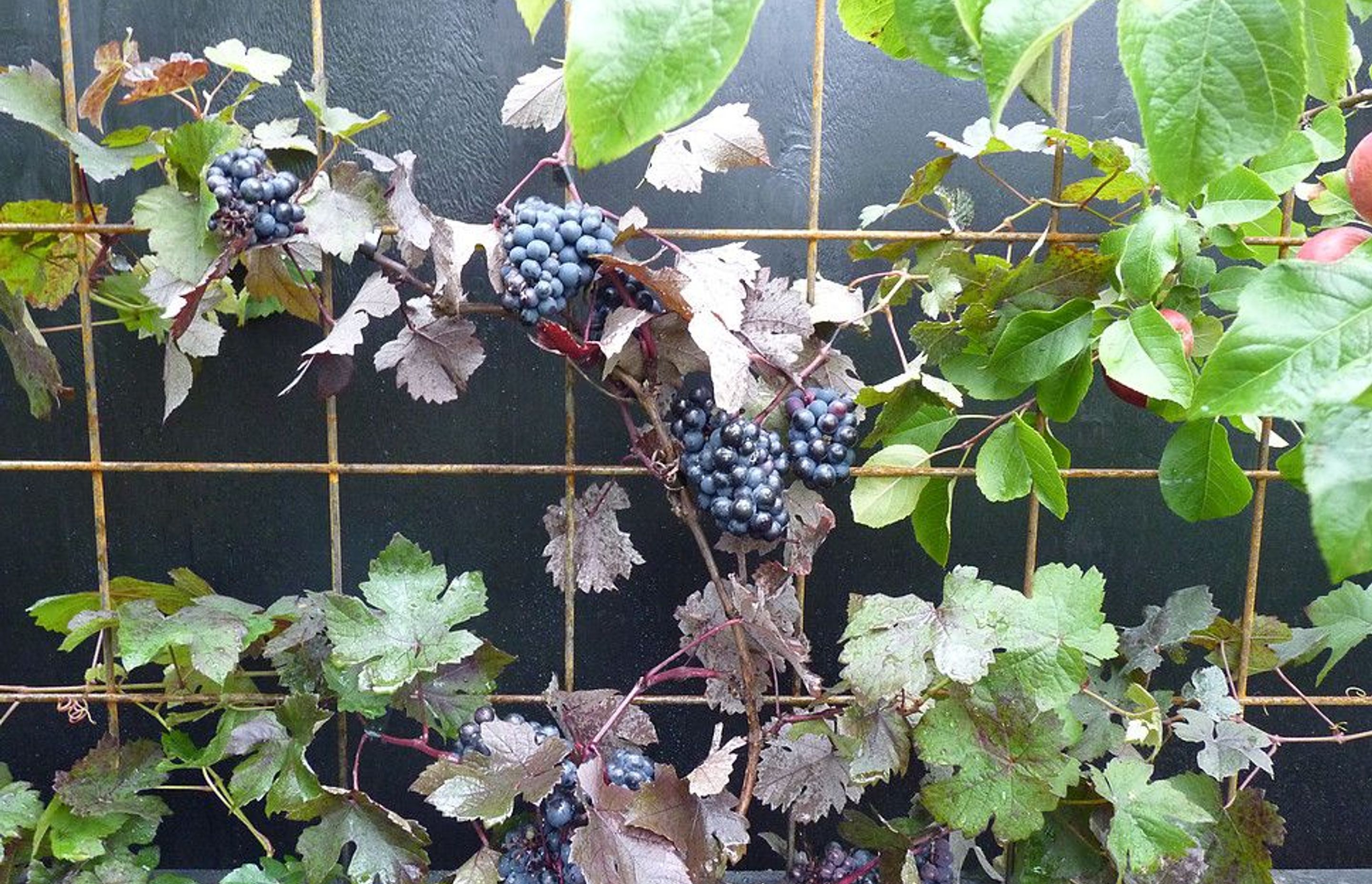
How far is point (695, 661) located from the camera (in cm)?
127

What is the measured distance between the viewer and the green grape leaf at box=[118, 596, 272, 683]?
970 millimetres

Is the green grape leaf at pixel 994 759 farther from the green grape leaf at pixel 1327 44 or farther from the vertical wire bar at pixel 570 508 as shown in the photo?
the green grape leaf at pixel 1327 44

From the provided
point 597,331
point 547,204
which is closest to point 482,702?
point 597,331

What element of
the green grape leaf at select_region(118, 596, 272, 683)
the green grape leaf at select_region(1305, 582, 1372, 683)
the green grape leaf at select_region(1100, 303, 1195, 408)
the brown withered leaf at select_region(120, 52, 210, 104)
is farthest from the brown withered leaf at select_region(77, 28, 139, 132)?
the green grape leaf at select_region(1305, 582, 1372, 683)

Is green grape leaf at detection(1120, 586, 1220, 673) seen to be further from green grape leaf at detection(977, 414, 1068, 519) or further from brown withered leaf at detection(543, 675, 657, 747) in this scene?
brown withered leaf at detection(543, 675, 657, 747)

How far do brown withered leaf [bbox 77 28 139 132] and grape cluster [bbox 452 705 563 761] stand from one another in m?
0.70

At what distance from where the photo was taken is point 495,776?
88 cm

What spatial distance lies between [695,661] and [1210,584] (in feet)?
2.27

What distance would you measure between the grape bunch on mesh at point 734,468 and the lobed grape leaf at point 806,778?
22 cm

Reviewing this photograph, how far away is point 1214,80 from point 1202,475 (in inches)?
28.8

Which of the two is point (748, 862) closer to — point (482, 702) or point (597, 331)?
point (482, 702)

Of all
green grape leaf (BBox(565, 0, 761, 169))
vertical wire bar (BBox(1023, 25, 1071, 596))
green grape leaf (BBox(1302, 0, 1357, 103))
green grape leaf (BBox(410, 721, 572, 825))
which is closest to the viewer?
green grape leaf (BBox(565, 0, 761, 169))

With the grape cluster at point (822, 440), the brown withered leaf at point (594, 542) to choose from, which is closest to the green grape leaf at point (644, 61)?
the grape cluster at point (822, 440)

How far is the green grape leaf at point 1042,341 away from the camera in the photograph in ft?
3.02
